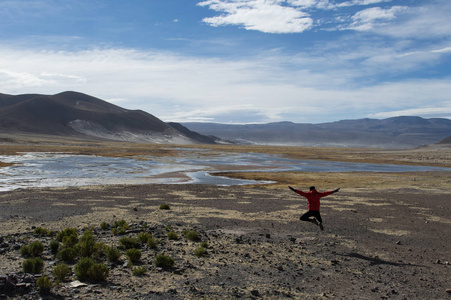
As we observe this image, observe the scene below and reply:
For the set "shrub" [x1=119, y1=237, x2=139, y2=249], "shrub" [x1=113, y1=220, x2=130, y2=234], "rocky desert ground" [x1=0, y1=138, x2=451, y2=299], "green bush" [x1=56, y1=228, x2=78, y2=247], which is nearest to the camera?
"rocky desert ground" [x1=0, y1=138, x2=451, y2=299]

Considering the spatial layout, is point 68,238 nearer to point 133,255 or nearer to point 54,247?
point 54,247

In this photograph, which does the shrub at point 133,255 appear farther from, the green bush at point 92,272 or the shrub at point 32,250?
the shrub at point 32,250

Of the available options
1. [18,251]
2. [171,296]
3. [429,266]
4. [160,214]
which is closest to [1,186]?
[160,214]

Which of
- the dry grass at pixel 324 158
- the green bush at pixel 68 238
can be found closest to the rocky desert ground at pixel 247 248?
the green bush at pixel 68 238

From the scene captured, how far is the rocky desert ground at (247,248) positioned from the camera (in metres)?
→ 7.11

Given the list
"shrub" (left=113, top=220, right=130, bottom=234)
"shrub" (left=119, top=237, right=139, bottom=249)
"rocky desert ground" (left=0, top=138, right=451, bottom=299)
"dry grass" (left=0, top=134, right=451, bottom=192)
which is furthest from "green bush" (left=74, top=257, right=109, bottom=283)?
"dry grass" (left=0, top=134, right=451, bottom=192)

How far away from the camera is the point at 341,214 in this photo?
1612 centimetres

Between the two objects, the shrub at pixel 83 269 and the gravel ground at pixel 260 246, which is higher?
the shrub at pixel 83 269

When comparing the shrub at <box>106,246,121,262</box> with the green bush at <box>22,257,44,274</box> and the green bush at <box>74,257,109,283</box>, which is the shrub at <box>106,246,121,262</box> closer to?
the green bush at <box>74,257,109,283</box>

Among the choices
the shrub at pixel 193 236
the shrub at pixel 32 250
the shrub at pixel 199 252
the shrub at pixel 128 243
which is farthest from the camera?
the shrub at pixel 193 236

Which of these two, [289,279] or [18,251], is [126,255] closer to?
[18,251]

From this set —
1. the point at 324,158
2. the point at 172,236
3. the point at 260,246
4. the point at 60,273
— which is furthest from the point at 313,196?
the point at 324,158

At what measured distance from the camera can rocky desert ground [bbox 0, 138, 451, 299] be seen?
711cm

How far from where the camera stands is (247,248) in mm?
10078
